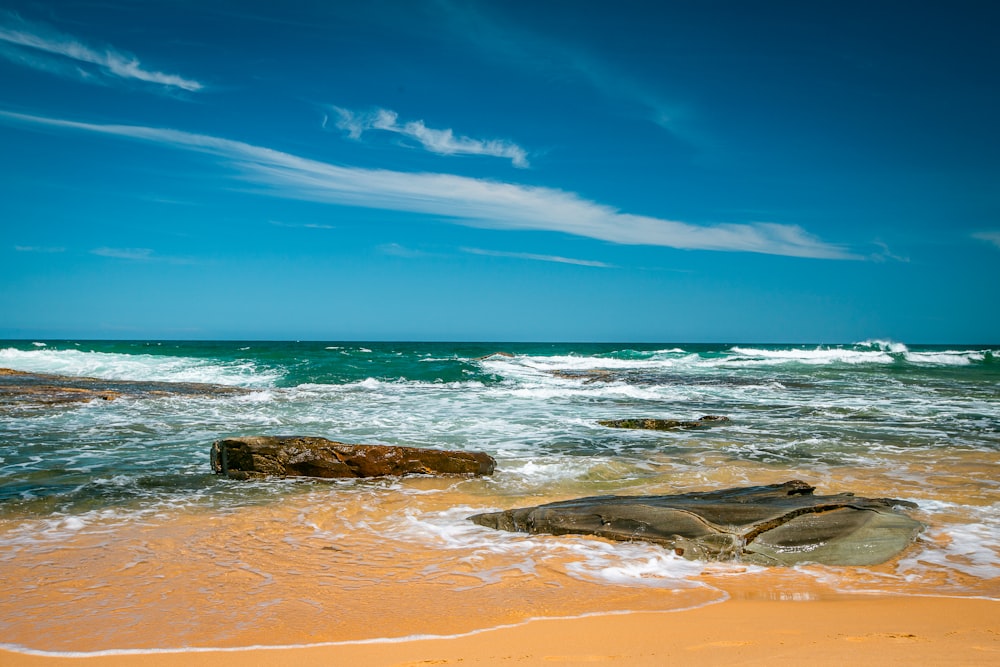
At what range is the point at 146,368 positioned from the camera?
30.1 m

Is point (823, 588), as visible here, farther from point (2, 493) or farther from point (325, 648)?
point (2, 493)

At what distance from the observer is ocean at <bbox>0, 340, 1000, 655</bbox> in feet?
12.0

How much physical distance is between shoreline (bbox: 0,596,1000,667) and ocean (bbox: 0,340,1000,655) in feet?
0.45

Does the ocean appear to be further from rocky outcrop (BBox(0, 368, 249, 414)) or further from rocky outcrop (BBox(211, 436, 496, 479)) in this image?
rocky outcrop (BBox(0, 368, 249, 414))

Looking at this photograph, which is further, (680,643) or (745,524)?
(745,524)

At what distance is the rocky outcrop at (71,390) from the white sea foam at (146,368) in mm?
3851

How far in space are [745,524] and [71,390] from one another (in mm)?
18081

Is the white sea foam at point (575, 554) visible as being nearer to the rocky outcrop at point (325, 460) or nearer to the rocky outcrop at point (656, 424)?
the rocky outcrop at point (325, 460)

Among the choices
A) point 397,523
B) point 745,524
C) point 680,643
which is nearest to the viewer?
point 680,643

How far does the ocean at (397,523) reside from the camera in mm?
3646

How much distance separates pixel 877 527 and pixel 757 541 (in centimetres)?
100

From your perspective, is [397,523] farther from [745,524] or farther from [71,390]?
[71,390]

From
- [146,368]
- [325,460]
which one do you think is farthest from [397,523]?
[146,368]

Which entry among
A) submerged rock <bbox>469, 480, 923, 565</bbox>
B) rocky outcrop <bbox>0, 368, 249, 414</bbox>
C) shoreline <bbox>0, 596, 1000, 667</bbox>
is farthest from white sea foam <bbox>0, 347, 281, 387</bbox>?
shoreline <bbox>0, 596, 1000, 667</bbox>
